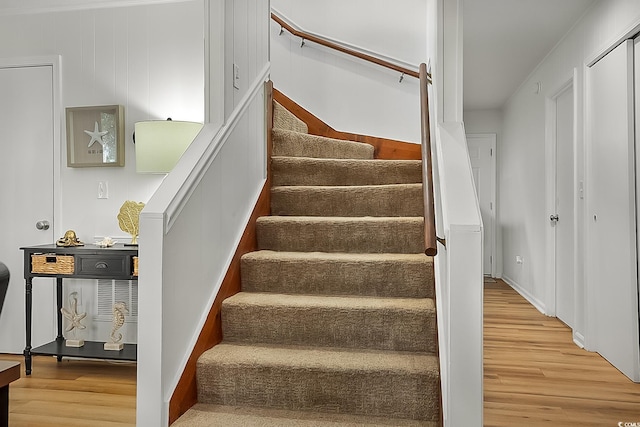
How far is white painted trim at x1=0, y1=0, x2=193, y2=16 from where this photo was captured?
12.1 ft

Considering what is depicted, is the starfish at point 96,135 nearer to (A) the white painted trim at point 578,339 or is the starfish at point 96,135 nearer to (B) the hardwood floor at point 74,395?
(B) the hardwood floor at point 74,395

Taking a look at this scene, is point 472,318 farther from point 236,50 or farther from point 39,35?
point 39,35

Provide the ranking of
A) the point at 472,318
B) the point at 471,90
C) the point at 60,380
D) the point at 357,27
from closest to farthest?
the point at 472,318 → the point at 60,380 → the point at 357,27 → the point at 471,90

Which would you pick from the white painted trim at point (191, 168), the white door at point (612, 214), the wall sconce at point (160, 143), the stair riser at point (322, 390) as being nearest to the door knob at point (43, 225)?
the wall sconce at point (160, 143)

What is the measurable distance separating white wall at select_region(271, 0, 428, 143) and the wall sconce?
1.70m

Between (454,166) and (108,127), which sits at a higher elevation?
(108,127)

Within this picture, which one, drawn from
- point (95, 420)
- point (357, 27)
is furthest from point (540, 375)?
point (357, 27)

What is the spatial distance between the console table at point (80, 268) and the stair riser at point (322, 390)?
3.93 feet

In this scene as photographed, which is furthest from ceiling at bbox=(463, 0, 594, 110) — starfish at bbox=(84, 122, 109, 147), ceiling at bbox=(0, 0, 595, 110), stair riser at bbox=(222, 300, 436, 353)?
starfish at bbox=(84, 122, 109, 147)

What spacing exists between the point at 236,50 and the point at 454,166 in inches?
49.9

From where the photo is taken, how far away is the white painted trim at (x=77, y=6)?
145 inches

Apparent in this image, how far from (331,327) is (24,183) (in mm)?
2666

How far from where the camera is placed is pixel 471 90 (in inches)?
264

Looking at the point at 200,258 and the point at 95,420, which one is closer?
the point at 200,258
